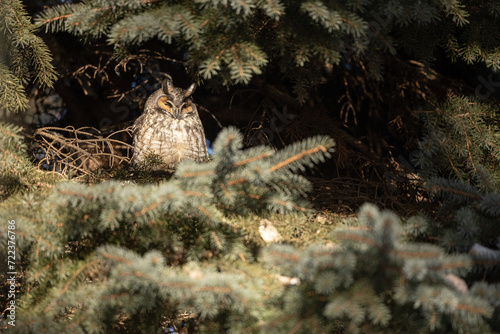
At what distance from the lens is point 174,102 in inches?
78.3

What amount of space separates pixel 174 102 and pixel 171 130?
112 millimetres

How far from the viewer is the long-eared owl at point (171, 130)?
1.96 m

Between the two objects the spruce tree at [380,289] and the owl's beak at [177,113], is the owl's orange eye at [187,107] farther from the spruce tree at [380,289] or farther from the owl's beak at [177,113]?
the spruce tree at [380,289]

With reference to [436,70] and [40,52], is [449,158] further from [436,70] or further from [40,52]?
[40,52]

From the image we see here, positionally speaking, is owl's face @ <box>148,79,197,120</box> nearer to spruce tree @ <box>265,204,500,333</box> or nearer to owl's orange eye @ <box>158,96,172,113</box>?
owl's orange eye @ <box>158,96,172,113</box>

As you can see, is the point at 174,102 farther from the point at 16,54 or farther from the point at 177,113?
the point at 16,54

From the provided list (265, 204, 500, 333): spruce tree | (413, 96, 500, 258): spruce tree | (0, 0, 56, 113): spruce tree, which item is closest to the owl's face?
(0, 0, 56, 113): spruce tree

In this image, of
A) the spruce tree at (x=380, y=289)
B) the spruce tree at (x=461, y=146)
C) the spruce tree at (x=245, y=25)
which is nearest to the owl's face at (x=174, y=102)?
the spruce tree at (x=245, y=25)

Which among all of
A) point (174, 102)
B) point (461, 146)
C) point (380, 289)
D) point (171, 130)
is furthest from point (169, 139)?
point (380, 289)

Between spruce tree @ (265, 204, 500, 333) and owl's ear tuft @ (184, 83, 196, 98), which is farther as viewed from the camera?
owl's ear tuft @ (184, 83, 196, 98)

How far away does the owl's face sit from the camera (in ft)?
6.51

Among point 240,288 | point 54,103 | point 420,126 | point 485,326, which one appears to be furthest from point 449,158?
point 54,103

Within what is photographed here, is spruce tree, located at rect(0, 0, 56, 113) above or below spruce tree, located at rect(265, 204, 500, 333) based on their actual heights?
above

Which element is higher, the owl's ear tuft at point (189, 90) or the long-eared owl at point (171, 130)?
the owl's ear tuft at point (189, 90)
